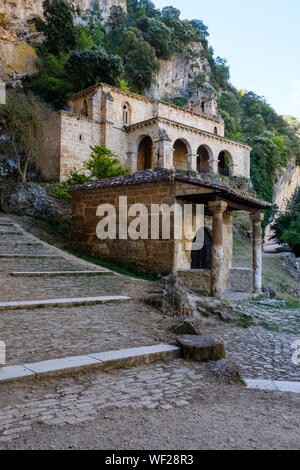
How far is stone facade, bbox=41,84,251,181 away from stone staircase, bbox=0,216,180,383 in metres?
17.5

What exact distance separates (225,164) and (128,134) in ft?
41.2

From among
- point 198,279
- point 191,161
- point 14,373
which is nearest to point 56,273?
point 198,279

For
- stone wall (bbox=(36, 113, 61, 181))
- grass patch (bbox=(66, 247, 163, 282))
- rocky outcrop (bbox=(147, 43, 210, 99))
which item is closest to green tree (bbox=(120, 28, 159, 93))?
rocky outcrop (bbox=(147, 43, 210, 99))

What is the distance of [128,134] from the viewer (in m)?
30.2

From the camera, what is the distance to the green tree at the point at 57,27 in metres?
34.8

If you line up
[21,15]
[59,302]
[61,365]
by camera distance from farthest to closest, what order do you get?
[21,15], [59,302], [61,365]

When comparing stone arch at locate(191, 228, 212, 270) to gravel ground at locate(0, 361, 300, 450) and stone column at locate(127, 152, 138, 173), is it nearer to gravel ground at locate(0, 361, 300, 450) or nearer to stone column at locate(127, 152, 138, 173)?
gravel ground at locate(0, 361, 300, 450)

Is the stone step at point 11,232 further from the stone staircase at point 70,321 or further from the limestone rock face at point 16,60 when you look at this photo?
the limestone rock face at point 16,60

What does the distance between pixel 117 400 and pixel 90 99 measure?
2799 centimetres

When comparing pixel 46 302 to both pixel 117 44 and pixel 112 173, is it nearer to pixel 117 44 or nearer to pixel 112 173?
pixel 112 173

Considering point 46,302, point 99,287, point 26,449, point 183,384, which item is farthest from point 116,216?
point 26,449

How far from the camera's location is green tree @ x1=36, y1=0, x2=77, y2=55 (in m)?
34.8

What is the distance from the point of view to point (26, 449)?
257 centimetres

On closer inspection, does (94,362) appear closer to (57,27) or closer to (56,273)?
(56,273)
